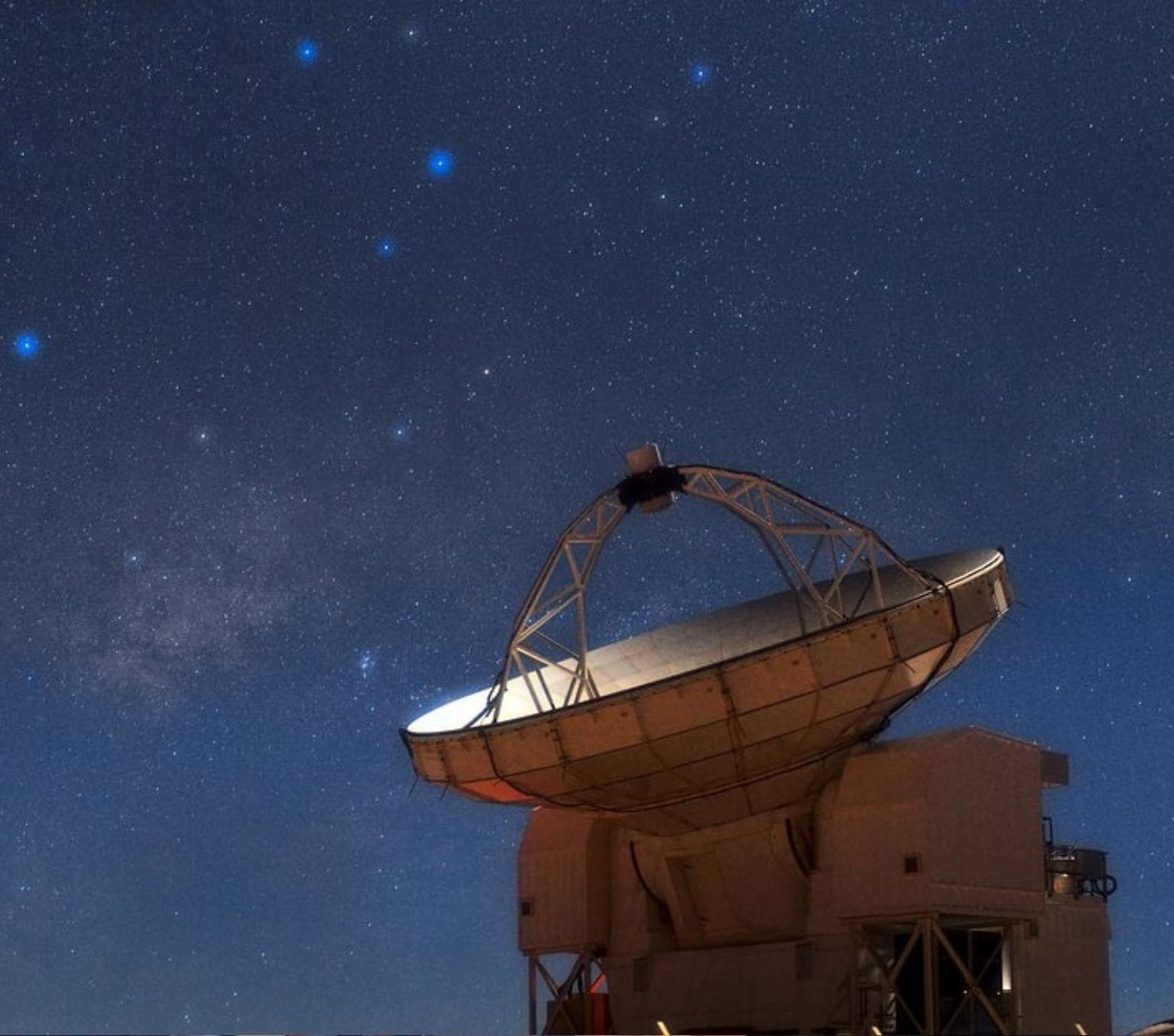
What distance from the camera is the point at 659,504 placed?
29609 mm

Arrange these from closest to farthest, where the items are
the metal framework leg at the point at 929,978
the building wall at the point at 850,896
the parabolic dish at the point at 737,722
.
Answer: the parabolic dish at the point at 737,722, the metal framework leg at the point at 929,978, the building wall at the point at 850,896

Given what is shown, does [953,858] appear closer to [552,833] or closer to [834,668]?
[834,668]

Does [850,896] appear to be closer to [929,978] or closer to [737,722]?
[929,978]

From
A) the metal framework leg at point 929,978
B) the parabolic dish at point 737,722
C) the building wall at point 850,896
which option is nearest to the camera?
the parabolic dish at point 737,722

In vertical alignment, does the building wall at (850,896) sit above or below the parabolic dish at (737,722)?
below

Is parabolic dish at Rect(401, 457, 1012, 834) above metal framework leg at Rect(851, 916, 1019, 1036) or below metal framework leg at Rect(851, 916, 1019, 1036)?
above

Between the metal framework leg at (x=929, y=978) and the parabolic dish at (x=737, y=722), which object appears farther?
the metal framework leg at (x=929, y=978)

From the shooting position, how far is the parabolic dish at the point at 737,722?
27578mm

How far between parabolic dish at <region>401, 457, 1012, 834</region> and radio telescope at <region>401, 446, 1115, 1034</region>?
40 millimetres

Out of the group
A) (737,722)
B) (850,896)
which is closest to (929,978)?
(850,896)

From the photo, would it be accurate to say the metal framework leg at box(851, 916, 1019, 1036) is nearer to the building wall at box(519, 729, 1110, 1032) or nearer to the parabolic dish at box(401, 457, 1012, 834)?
the building wall at box(519, 729, 1110, 1032)

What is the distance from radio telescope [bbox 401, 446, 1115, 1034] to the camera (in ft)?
91.4

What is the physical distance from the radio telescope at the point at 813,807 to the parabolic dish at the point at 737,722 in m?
0.04

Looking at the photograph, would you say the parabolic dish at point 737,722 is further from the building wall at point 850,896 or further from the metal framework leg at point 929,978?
the metal framework leg at point 929,978
